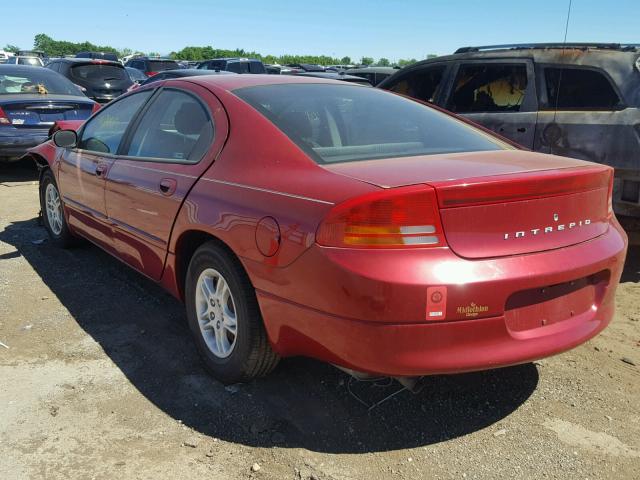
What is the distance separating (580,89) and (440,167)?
3.15m

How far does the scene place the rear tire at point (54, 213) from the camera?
17.4 ft

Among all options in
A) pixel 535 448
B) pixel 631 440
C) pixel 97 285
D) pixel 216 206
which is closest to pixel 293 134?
pixel 216 206

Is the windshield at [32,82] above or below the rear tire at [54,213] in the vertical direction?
above

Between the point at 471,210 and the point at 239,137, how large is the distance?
4.15 ft

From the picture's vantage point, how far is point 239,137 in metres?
3.04

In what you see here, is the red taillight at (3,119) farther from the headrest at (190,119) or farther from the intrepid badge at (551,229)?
the intrepid badge at (551,229)

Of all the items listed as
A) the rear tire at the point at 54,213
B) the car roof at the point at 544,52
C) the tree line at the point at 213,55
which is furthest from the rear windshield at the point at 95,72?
the tree line at the point at 213,55

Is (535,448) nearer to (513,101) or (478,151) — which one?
(478,151)

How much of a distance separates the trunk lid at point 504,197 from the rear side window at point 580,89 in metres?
2.33

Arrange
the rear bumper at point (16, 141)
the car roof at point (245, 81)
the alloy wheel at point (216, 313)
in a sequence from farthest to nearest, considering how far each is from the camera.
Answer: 1. the rear bumper at point (16, 141)
2. the car roof at point (245, 81)
3. the alloy wheel at point (216, 313)

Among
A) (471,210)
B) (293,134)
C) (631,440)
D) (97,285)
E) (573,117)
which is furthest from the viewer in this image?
(573,117)

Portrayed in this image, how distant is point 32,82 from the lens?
9258 millimetres

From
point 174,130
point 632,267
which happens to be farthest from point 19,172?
point 632,267

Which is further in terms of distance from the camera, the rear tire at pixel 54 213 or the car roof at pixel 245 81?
the rear tire at pixel 54 213
